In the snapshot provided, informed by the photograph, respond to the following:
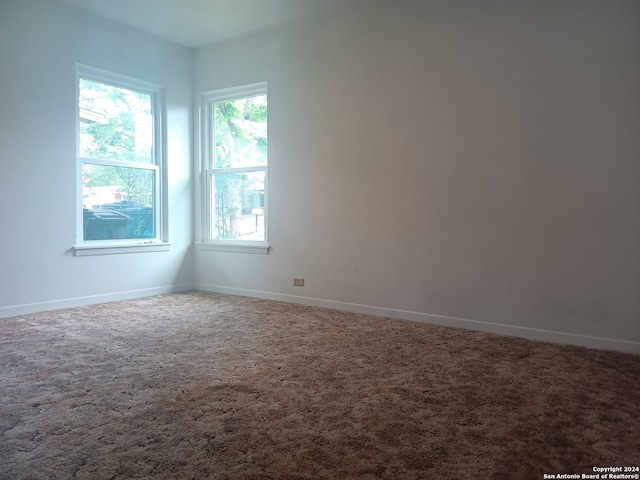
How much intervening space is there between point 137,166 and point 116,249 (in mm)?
942

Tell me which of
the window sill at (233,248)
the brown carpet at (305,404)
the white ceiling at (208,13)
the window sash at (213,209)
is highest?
the white ceiling at (208,13)

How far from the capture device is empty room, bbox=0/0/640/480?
6.24ft

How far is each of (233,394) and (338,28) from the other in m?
3.52

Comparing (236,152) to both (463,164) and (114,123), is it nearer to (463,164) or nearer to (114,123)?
(114,123)

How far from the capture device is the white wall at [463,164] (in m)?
3.07

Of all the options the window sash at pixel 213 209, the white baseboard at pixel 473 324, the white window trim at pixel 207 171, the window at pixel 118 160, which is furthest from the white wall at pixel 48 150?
the white baseboard at pixel 473 324

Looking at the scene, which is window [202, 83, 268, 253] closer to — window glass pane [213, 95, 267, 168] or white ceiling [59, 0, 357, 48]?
window glass pane [213, 95, 267, 168]

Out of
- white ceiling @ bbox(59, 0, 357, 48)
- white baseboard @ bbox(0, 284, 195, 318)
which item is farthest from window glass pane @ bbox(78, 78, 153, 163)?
white baseboard @ bbox(0, 284, 195, 318)

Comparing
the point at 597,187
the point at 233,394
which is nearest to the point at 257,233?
the point at 233,394

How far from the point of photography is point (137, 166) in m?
4.93

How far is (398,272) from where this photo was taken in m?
4.02

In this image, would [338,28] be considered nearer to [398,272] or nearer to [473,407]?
[398,272]

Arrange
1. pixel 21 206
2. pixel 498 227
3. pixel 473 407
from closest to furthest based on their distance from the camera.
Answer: pixel 473 407 → pixel 498 227 → pixel 21 206

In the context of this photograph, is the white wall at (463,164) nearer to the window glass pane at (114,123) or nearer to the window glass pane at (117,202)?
the window glass pane at (114,123)
